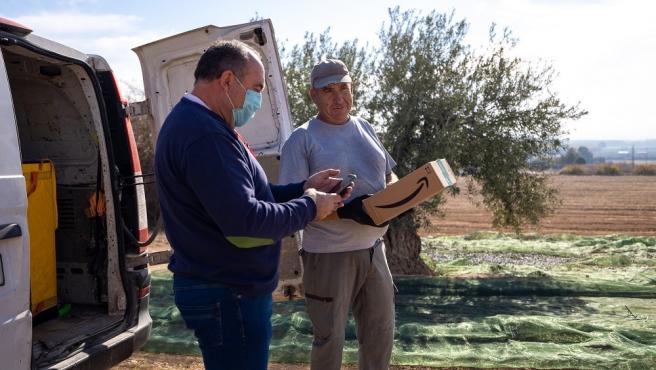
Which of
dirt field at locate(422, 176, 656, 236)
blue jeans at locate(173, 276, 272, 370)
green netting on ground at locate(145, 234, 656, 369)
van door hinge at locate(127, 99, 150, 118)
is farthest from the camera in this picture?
dirt field at locate(422, 176, 656, 236)

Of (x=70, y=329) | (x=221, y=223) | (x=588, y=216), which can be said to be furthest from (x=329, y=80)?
(x=588, y=216)

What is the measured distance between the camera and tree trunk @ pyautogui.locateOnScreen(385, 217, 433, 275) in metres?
10.9

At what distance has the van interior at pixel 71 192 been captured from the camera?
13.3ft

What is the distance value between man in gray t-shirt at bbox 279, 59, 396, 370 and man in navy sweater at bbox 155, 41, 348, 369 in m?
1.02

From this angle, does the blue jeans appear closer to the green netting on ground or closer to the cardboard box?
the cardboard box

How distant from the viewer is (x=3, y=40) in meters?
3.27

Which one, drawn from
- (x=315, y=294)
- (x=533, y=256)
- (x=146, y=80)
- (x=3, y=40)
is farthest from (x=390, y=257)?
(x=3, y=40)

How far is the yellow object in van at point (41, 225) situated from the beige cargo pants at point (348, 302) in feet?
4.68

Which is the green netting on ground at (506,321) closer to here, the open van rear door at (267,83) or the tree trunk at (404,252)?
the tree trunk at (404,252)

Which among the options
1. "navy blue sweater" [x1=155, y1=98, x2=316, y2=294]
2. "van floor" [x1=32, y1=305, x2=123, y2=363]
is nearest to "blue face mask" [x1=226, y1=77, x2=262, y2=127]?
"navy blue sweater" [x1=155, y1=98, x2=316, y2=294]

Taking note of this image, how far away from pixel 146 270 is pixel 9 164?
133 centimetres

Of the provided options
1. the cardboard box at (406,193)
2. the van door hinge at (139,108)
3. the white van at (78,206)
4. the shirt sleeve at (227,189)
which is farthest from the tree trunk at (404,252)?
the shirt sleeve at (227,189)

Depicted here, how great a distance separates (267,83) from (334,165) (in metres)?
1.55

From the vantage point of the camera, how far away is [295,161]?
374cm
